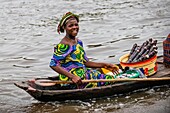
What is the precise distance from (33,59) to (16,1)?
382 inches

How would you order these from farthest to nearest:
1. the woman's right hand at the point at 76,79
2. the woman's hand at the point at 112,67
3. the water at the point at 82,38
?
the woman's hand at the point at 112,67 < the water at the point at 82,38 < the woman's right hand at the point at 76,79

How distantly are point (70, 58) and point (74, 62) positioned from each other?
10 centimetres

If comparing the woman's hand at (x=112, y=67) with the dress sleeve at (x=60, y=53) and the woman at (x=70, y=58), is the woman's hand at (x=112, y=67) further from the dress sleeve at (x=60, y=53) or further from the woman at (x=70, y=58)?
the dress sleeve at (x=60, y=53)

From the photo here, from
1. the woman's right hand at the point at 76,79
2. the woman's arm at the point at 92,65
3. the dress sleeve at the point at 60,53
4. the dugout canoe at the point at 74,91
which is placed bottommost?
the dugout canoe at the point at 74,91

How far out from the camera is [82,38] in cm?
1140

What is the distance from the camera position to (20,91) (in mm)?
7230

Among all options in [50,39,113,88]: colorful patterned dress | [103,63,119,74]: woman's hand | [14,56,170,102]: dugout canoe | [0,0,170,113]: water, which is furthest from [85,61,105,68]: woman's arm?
[0,0,170,113]: water

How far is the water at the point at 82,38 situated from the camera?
20.5 ft

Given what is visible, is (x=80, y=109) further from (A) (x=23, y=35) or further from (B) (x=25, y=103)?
(A) (x=23, y=35)

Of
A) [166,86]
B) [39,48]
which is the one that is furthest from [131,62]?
[39,48]

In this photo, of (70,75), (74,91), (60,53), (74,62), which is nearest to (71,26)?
(60,53)

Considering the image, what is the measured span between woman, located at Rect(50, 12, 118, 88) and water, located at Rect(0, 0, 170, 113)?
404 mm

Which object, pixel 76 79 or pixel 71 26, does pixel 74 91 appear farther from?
pixel 71 26

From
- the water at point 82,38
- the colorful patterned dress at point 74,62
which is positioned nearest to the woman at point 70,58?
the colorful patterned dress at point 74,62
